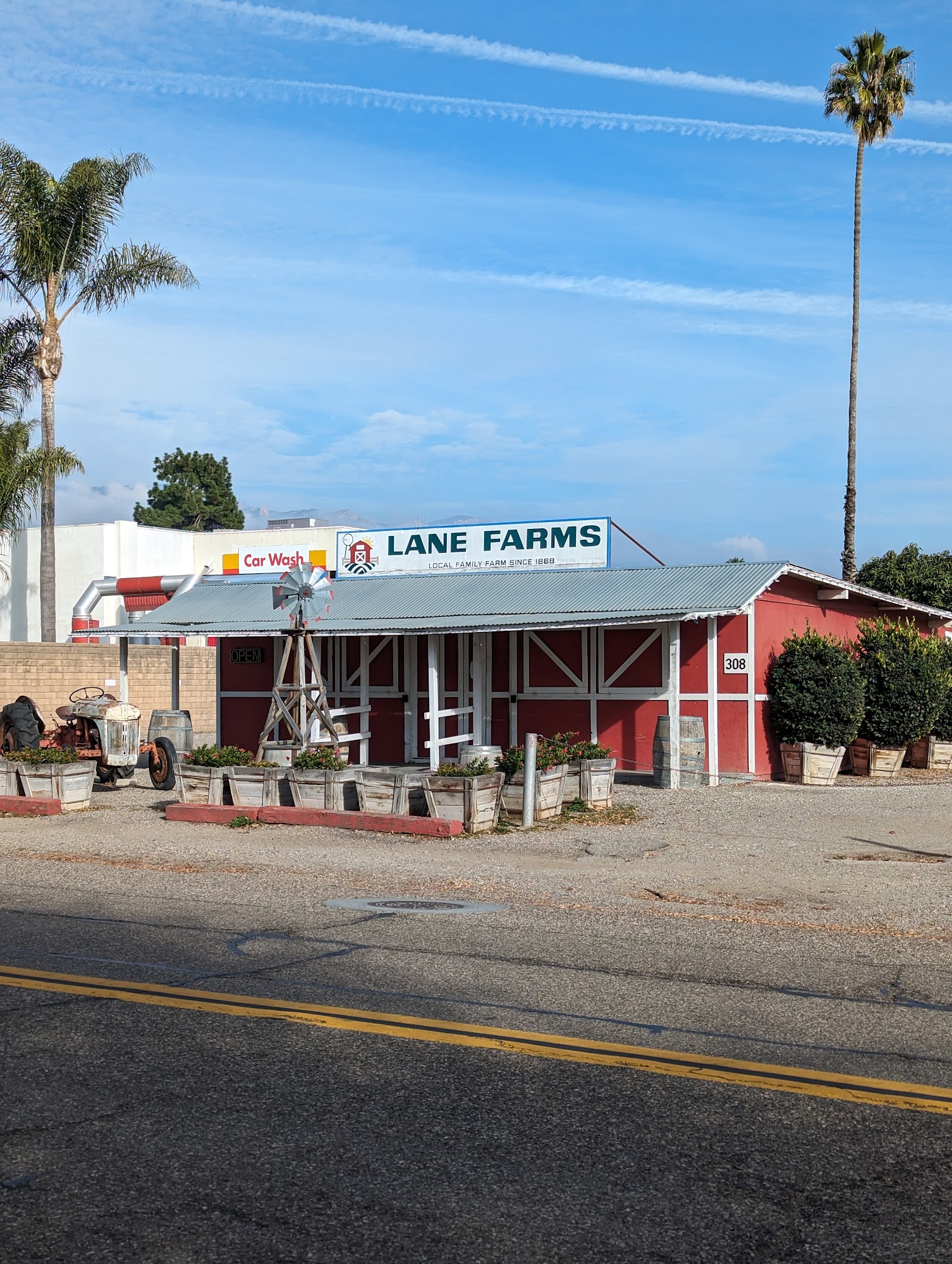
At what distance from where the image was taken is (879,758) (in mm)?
22047

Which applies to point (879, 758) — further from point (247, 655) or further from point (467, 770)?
point (247, 655)

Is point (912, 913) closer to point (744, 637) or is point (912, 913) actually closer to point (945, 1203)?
point (945, 1203)

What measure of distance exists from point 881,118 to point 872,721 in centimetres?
2369

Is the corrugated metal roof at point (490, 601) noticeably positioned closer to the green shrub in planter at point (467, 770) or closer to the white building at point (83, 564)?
the green shrub in planter at point (467, 770)

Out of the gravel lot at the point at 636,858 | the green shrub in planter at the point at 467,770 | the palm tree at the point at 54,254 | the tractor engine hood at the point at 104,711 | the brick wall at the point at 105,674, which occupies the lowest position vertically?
the gravel lot at the point at 636,858

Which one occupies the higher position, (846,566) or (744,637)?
(846,566)

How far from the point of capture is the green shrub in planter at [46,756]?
666 inches

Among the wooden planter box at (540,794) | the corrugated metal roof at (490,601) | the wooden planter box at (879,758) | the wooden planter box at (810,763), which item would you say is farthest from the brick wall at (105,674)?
the wooden planter box at (879,758)

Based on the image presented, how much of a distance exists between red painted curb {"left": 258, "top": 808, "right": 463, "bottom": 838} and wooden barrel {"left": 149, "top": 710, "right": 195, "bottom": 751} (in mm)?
5643

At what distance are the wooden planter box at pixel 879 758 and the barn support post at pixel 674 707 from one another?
15.1ft

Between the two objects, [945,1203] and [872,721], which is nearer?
[945,1203]

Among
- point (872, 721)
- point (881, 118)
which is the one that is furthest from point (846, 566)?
point (872, 721)

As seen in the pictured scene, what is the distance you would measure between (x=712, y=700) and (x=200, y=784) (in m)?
8.69

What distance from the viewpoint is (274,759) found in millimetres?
17000
